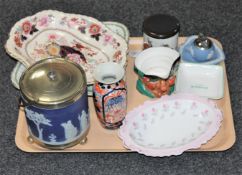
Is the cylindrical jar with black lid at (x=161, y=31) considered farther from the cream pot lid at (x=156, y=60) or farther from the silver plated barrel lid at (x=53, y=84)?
A: the silver plated barrel lid at (x=53, y=84)

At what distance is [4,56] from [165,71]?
1.29 ft

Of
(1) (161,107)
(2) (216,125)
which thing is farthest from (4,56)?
(2) (216,125)

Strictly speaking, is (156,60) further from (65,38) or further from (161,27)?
(65,38)

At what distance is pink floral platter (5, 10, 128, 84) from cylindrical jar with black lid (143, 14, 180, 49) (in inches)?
2.9

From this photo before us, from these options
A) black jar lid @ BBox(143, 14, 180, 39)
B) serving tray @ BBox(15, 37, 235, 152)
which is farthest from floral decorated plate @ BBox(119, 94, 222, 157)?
black jar lid @ BBox(143, 14, 180, 39)

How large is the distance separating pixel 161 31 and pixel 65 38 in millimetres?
214

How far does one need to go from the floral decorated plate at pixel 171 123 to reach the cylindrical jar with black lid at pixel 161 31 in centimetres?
12

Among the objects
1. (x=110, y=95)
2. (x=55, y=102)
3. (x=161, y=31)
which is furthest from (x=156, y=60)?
(x=55, y=102)

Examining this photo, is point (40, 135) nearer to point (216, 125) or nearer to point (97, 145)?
point (97, 145)

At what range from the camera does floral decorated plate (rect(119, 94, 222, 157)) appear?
1063 millimetres

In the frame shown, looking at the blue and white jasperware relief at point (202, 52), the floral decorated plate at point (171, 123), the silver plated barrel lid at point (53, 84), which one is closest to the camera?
the silver plated barrel lid at point (53, 84)

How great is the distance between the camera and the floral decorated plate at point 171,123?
1.06m

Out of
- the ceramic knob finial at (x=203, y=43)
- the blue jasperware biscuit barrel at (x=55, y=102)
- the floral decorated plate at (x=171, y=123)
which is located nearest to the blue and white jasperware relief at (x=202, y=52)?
the ceramic knob finial at (x=203, y=43)

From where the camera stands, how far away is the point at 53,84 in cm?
98
